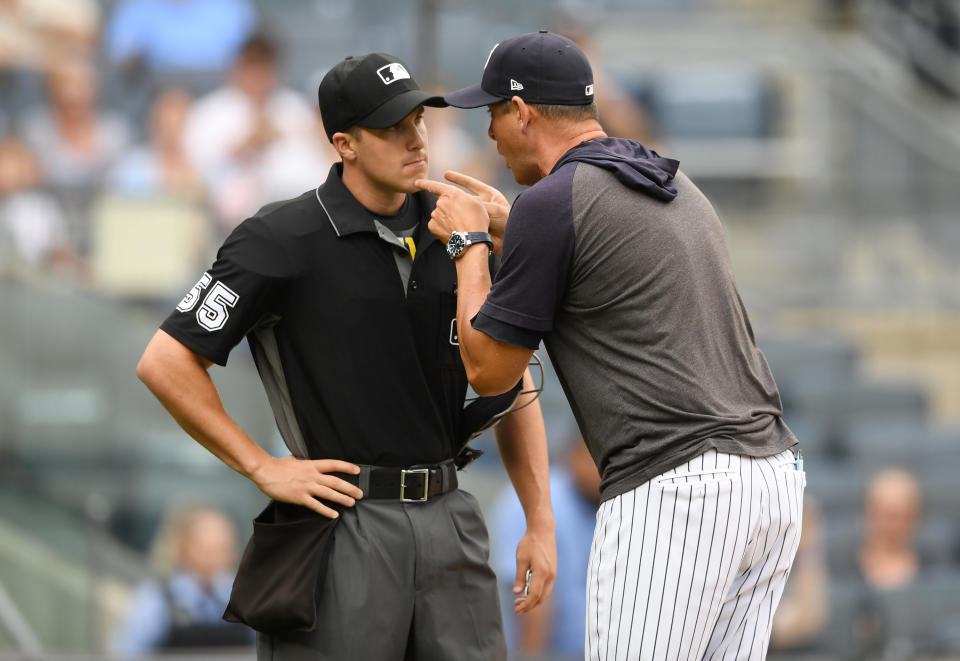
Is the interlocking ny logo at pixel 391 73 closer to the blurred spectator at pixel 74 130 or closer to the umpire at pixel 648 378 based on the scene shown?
the umpire at pixel 648 378

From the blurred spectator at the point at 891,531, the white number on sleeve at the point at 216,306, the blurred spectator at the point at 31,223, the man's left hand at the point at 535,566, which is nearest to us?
the white number on sleeve at the point at 216,306

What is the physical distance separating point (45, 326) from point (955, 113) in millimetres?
7053

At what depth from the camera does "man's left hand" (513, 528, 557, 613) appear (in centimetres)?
358

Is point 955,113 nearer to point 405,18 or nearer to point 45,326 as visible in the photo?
point 405,18

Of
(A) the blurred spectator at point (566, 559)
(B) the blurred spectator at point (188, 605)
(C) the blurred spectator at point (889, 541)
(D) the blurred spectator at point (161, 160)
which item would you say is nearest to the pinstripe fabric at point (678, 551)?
(A) the blurred spectator at point (566, 559)

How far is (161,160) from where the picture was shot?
7898mm

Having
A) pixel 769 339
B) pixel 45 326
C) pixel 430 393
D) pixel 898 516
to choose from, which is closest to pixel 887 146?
pixel 769 339

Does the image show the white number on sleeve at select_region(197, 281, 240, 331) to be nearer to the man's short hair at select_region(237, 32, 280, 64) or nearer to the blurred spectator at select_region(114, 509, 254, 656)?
the blurred spectator at select_region(114, 509, 254, 656)

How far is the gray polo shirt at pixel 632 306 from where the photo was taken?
3080 mm

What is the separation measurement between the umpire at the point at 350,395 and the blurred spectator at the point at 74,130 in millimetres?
4794

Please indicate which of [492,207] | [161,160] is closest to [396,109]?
[492,207]

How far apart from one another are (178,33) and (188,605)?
366 centimetres

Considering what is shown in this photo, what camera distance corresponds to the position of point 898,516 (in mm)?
6961

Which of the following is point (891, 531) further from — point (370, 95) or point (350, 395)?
point (370, 95)
